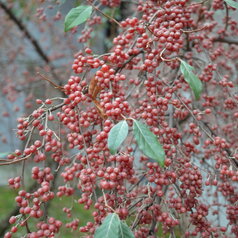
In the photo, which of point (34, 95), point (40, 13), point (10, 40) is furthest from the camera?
point (10, 40)

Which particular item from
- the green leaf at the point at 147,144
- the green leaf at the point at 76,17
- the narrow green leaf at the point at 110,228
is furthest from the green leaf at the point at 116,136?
the green leaf at the point at 76,17

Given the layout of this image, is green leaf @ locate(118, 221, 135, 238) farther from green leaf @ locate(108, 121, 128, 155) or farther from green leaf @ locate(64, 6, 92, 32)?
green leaf @ locate(64, 6, 92, 32)

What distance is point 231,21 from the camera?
1.61m

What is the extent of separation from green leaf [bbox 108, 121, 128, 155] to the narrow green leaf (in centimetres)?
14

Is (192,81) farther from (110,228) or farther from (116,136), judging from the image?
(110,228)

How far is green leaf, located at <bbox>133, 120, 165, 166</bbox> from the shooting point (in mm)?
786

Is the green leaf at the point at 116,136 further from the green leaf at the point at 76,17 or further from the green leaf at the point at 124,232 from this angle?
the green leaf at the point at 76,17

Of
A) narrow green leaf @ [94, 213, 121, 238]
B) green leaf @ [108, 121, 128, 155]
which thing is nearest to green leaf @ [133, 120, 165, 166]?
green leaf @ [108, 121, 128, 155]

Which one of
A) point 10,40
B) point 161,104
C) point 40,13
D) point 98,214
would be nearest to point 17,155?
point 98,214

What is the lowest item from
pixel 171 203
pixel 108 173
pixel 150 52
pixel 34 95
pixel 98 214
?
pixel 34 95

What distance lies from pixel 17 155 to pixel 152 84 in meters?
0.40

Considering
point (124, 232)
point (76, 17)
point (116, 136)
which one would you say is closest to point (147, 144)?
point (116, 136)

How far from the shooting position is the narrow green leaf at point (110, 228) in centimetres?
73

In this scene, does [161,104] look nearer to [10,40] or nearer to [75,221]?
[75,221]
